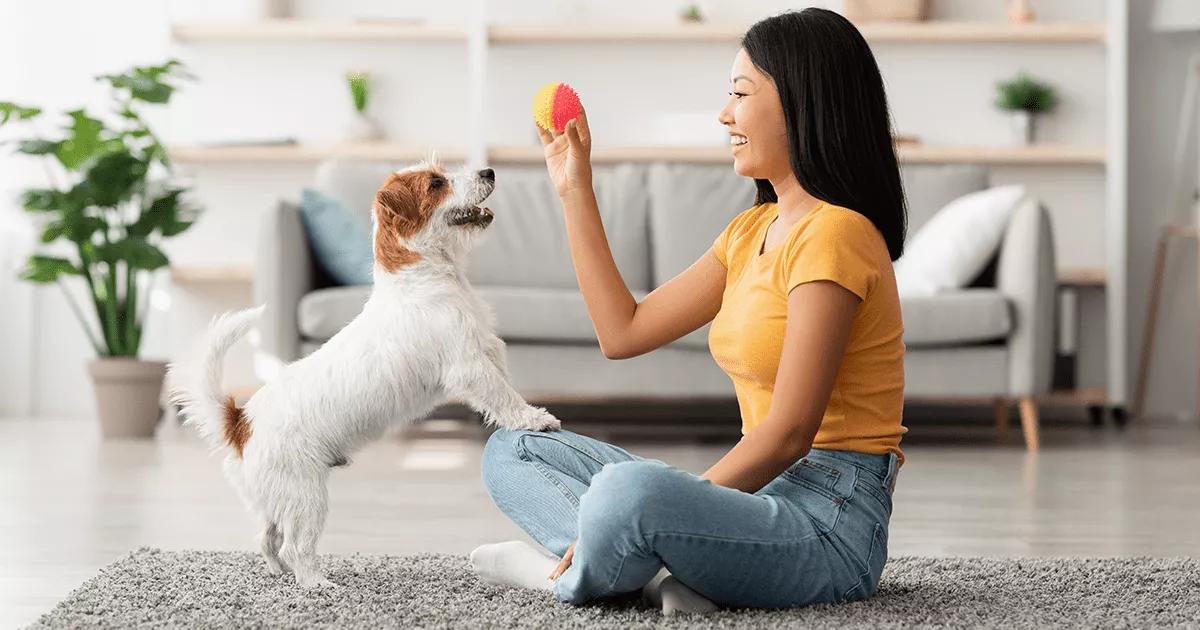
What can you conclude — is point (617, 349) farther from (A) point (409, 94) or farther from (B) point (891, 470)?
(A) point (409, 94)

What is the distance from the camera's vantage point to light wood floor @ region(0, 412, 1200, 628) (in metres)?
2.31

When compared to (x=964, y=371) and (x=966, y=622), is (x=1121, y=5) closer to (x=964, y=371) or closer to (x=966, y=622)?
(x=964, y=371)

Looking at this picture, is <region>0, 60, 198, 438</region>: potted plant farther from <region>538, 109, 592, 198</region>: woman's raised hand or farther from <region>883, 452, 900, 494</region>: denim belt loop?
<region>883, 452, 900, 494</region>: denim belt loop

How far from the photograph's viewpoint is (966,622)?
1.65 m

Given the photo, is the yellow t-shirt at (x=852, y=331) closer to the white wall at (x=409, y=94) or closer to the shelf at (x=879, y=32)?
the shelf at (x=879, y=32)

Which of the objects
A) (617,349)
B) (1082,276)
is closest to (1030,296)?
(1082,276)

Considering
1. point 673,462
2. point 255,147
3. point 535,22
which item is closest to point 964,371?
point 673,462

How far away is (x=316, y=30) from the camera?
16.7 ft

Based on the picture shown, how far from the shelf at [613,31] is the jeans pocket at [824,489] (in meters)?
3.57

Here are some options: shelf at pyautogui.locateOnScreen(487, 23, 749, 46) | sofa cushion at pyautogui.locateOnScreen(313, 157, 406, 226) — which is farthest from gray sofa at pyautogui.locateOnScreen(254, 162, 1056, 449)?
shelf at pyautogui.locateOnScreen(487, 23, 749, 46)

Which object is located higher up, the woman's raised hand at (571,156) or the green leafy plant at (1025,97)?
the green leafy plant at (1025,97)

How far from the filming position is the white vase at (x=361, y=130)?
513cm

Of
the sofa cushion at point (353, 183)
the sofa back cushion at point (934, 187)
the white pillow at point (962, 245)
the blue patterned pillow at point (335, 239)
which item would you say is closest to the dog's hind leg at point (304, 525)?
the blue patterned pillow at point (335, 239)

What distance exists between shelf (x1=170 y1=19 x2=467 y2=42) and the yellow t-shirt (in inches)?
143
